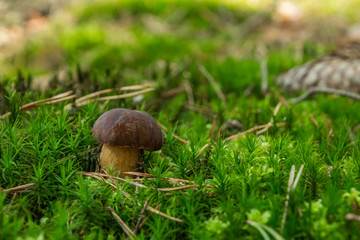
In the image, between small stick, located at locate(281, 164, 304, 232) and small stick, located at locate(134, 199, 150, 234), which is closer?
small stick, located at locate(281, 164, 304, 232)

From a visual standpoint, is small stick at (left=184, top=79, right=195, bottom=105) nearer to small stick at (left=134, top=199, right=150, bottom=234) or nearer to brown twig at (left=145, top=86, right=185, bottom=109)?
brown twig at (left=145, top=86, right=185, bottom=109)

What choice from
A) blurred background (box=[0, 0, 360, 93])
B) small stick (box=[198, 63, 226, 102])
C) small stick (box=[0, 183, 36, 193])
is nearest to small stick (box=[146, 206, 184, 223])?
small stick (box=[0, 183, 36, 193])

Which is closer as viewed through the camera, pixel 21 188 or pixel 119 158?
pixel 21 188

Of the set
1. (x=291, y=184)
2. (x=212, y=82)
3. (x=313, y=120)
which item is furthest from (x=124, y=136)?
(x=212, y=82)

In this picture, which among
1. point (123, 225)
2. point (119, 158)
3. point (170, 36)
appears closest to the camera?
point (123, 225)

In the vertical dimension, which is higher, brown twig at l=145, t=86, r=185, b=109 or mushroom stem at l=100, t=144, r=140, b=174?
mushroom stem at l=100, t=144, r=140, b=174

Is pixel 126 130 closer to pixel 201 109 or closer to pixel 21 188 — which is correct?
pixel 21 188

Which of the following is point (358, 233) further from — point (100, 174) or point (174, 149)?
point (100, 174)

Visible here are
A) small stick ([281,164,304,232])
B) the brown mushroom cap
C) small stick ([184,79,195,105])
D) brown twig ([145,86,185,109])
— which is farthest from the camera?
small stick ([184,79,195,105])
